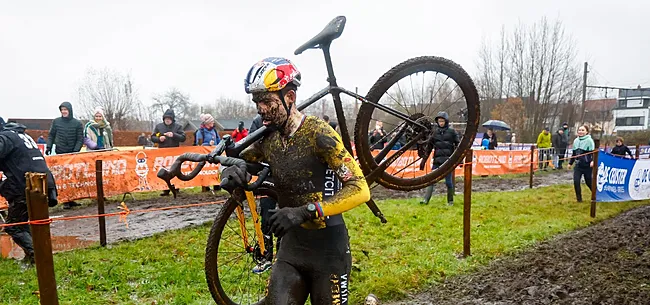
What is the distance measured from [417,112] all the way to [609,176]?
875 centimetres

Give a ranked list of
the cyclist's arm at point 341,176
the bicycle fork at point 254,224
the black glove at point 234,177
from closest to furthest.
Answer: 1. the cyclist's arm at point 341,176
2. the black glove at point 234,177
3. the bicycle fork at point 254,224

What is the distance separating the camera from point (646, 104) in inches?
3140

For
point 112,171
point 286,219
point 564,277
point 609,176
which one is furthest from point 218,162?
point 609,176

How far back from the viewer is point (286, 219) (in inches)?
105

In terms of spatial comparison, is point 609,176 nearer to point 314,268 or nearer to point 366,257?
point 366,257

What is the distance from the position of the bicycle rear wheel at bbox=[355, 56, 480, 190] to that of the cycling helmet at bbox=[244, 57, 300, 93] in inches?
54.0

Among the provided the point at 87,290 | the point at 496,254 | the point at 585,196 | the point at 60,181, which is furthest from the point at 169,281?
the point at 585,196

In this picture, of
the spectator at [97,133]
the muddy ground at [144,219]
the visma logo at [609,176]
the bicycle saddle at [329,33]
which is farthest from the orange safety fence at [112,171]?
the visma logo at [609,176]

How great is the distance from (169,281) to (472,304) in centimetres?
370

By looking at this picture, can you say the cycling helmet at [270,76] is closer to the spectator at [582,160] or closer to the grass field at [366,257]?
the grass field at [366,257]

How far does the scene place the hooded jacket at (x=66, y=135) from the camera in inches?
402

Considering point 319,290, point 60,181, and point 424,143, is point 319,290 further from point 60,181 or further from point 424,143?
point 60,181

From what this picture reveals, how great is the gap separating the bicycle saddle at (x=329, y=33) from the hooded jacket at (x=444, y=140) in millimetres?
1525

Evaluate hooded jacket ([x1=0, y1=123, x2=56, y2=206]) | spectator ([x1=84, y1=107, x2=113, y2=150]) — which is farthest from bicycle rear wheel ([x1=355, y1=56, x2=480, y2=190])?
spectator ([x1=84, y1=107, x2=113, y2=150])
